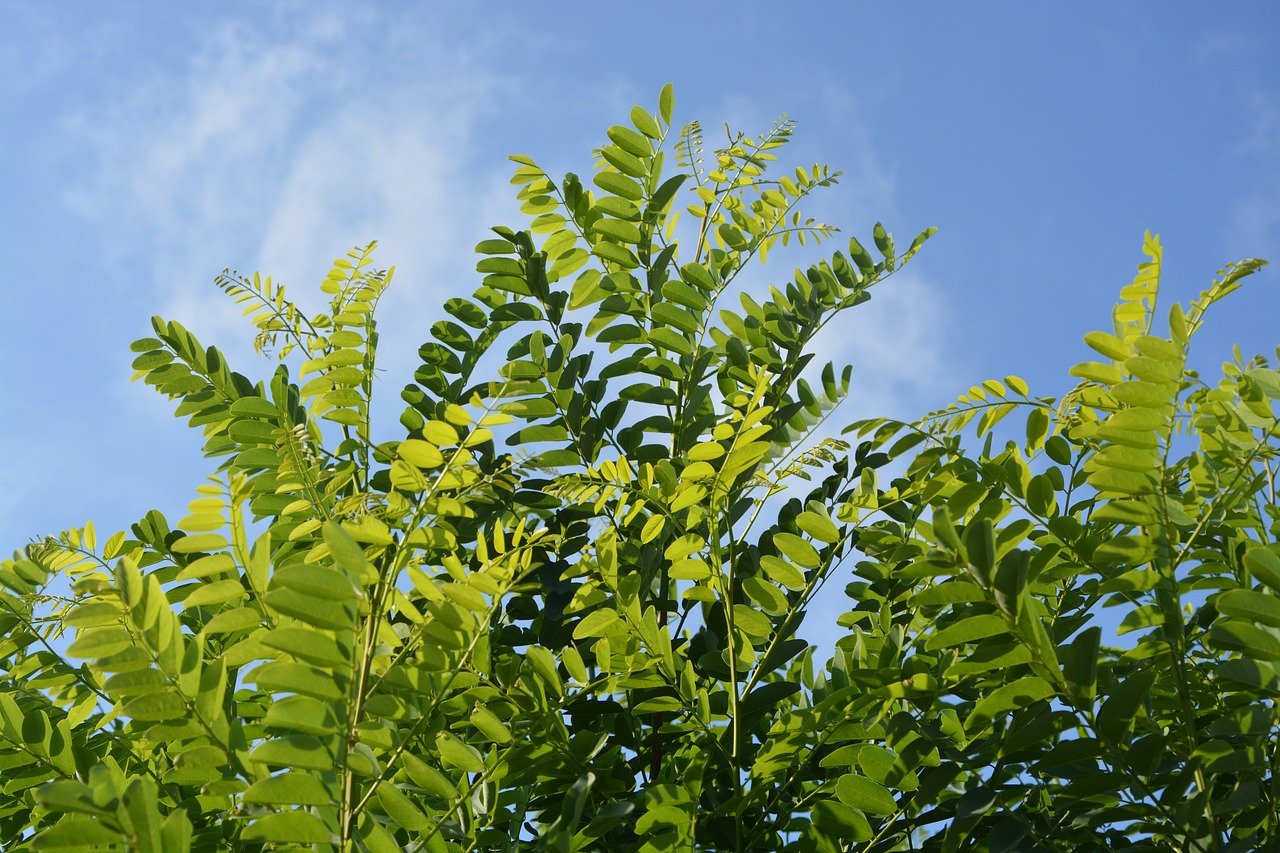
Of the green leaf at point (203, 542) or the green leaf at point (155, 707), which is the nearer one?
the green leaf at point (155, 707)

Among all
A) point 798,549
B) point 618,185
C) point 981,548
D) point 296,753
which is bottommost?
point 296,753

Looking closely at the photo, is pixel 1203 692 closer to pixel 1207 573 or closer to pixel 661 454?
pixel 1207 573

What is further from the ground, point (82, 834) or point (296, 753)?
point (296, 753)

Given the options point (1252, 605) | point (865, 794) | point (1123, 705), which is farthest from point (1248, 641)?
point (865, 794)

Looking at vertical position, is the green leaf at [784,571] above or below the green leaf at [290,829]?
above

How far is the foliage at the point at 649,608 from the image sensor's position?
1.46 m

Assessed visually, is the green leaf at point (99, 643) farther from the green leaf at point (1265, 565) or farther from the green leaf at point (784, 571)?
the green leaf at point (1265, 565)

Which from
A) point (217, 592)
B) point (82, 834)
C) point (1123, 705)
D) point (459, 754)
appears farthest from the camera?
point (459, 754)

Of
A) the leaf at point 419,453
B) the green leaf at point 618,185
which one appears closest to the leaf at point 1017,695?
the leaf at point 419,453

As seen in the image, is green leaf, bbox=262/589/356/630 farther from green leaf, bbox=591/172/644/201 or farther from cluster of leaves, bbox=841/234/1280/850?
green leaf, bbox=591/172/644/201

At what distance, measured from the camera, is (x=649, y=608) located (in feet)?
6.06

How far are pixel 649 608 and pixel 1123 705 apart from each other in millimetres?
771

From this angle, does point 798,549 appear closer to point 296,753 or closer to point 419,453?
point 419,453

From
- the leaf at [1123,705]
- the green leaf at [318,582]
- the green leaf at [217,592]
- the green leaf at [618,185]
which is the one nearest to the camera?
the green leaf at [318,582]
